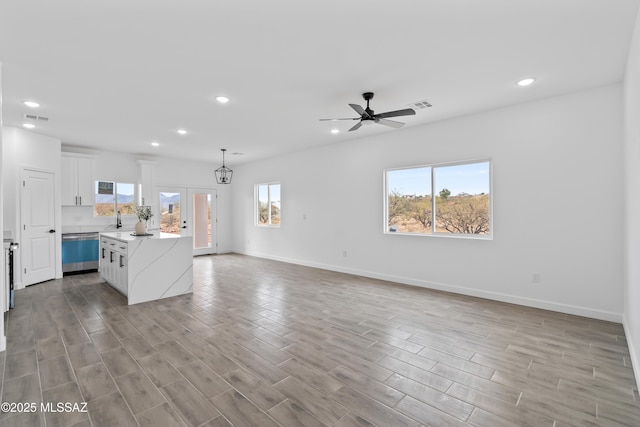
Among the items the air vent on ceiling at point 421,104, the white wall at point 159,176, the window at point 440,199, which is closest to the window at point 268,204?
the white wall at point 159,176

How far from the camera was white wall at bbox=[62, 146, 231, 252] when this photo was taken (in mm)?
6973

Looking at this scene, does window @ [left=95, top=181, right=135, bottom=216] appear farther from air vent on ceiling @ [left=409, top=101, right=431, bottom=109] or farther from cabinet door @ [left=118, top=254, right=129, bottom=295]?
air vent on ceiling @ [left=409, top=101, right=431, bottom=109]

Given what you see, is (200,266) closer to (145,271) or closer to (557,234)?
(145,271)

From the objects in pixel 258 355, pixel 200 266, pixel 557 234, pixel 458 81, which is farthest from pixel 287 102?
pixel 200 266

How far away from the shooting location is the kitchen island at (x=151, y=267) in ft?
14.7

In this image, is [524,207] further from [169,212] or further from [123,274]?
[169,212]

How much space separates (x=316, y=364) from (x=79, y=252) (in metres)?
6.42

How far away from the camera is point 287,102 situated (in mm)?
4207

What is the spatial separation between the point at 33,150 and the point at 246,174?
4.83 m

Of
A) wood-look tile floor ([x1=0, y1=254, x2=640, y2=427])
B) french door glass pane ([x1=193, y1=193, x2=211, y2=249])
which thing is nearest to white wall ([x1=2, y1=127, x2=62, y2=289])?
wood-look tile floor ([x1=0, y1=254, x2=640, y2=427])

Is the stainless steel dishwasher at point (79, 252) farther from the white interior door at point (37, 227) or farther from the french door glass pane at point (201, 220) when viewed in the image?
the french door glass pane at point (201, 220)

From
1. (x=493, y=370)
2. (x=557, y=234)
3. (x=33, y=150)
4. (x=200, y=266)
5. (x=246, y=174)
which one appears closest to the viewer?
(x=493, y=370)

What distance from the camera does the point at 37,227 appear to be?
567cm

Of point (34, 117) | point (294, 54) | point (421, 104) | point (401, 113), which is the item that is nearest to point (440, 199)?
point (421, 104)
